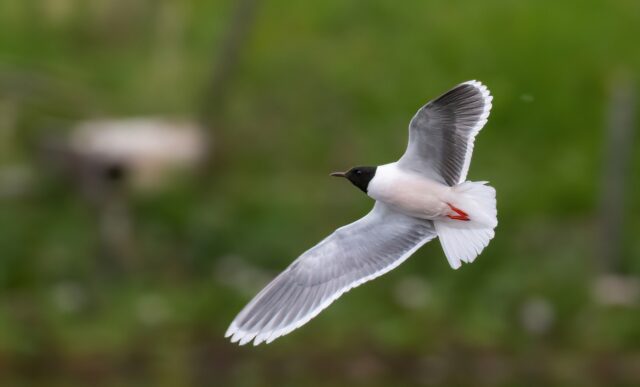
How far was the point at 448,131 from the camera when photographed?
21.6ft

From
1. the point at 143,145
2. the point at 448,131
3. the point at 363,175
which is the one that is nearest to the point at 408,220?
the point at 363,175

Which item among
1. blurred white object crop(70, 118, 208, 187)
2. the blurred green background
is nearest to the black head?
the blurred green background

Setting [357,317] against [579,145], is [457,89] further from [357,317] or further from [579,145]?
[579,145]

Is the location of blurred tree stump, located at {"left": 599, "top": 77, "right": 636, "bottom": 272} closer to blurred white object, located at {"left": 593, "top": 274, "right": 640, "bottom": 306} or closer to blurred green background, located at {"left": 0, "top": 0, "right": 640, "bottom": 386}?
blurred green background, located at {"left": 0, "top": 0, "right": 640, "bottom": 386}

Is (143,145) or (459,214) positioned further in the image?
(143,145)

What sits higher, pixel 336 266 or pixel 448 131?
pixel 448 131

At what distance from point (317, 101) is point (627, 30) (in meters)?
2.67

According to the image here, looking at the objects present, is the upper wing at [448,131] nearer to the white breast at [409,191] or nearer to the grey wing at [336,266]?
the white breast at [409,191]

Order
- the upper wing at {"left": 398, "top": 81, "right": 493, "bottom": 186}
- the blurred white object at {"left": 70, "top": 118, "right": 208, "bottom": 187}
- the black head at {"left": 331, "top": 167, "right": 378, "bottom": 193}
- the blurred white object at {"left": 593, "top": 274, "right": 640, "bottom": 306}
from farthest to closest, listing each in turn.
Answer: the blurred white object at {"left": 70, "top": 118, "right": 208, "bottom": 187}
the blurred white object at {"left": 593, "top": 274, "right": 640, "bottom": 306}
the black head at {"left": 331, "top": 167, "right": 378, "bottom": 193}
the upper wing at {"left": 398, "top": 81, "right": 493, "bottom": 186}

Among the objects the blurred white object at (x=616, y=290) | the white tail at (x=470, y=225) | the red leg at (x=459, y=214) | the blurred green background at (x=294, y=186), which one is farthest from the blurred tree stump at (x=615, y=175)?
the red leg at (x=459, y=214)

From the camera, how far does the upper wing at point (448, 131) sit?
6.52 metres

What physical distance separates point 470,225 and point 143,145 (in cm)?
621

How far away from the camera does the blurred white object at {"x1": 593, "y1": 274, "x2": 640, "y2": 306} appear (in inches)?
429

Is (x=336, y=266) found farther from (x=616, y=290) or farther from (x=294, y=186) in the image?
(x=294, y=186)
